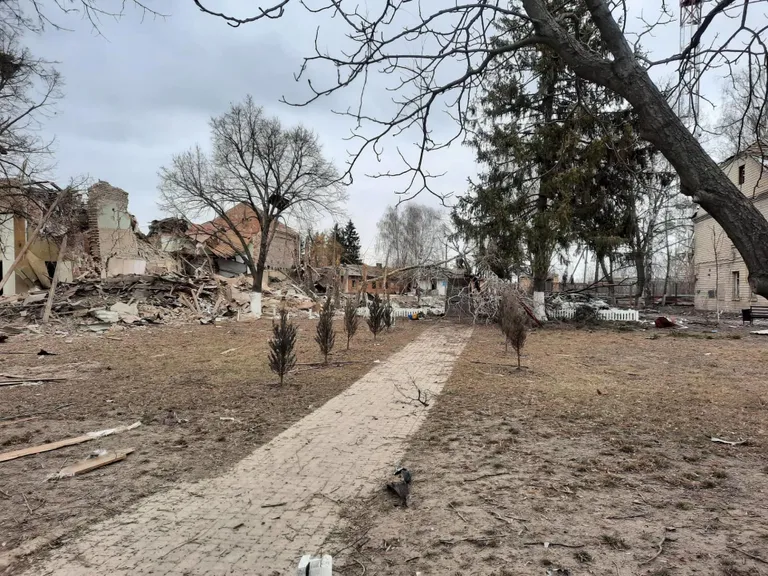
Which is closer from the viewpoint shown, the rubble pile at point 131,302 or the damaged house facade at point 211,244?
the rubble pile at point 131,302

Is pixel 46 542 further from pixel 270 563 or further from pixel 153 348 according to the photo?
pixel 153 348

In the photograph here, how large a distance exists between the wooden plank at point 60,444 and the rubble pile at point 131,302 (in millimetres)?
13738

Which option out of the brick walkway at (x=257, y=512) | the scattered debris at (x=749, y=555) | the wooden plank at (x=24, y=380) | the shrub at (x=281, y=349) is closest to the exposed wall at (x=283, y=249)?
the wooden plank at (x=24, y=380)

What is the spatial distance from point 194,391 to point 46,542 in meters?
4.73

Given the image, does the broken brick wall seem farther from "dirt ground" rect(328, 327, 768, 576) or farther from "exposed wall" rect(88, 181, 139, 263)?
"dirt ground" rect(328, 327, 768, 576)

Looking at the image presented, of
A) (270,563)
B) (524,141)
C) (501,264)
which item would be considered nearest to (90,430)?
(270,563)

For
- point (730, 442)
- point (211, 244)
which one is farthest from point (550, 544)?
point (211, 244)

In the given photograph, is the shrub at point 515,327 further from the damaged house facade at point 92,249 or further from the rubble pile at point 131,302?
the damaged house facade at point 92,249

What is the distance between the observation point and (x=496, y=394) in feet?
24.7

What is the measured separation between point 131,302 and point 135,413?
17.5m

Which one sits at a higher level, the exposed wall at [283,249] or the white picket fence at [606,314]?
the exposed wall at [283,249]

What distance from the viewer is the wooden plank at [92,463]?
421 cm

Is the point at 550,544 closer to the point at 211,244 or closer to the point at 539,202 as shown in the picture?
the point at 539,202

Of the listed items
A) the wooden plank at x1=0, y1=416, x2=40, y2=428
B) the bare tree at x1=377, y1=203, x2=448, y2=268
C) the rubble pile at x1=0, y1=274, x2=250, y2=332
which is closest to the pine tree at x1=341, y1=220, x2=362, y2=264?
the bare tree at x1=377, y1=203, x2=448, y2=268
